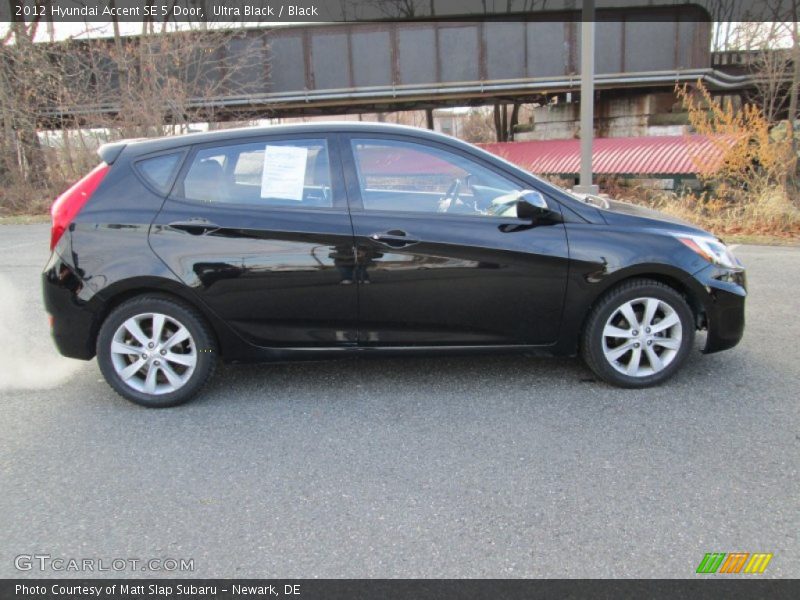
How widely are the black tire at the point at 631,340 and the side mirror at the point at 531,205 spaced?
2.26ft

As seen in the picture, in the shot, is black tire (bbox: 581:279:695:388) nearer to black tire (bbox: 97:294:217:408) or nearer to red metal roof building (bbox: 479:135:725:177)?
black tire (bbox: 97:294:217:408)

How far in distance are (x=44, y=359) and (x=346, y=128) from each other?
3.12 metres

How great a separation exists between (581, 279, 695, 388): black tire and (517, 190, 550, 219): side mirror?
27.1 inches

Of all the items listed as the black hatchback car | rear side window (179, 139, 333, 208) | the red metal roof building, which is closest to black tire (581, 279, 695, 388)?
the black hatchback car

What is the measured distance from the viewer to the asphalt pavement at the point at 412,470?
2.54 metres

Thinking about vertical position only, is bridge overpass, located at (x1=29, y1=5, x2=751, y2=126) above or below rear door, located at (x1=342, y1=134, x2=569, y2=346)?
above

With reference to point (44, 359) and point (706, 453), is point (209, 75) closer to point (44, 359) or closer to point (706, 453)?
point (44, 359)

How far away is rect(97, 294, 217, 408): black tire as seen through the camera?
3.86 m

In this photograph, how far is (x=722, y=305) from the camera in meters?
4.04

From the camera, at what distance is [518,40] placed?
20.9 meters

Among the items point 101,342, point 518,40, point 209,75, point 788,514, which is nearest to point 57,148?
point 209,75

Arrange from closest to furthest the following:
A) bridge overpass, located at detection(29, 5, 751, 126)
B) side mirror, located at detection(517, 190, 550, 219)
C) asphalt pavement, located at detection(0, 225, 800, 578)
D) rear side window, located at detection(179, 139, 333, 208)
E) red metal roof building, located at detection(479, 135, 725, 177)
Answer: asphalt pavement, located at detection(0, 225, 800, 578) < side mirror, located at detection(517, 190, 550, 219) < rear side window, located at detection(179, 139, 333, 208) < red metal roof building, located at detection(479, 135, 725, 177) < bridge overpass, located at detection(29, 5, 751, 126)

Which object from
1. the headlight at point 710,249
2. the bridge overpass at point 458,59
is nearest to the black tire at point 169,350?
the headlight at point 710,249

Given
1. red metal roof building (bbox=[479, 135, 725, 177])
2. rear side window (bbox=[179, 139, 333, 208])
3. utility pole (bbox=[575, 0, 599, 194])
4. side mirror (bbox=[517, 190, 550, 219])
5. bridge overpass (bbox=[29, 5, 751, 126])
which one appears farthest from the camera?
bridge overpass (bbox=[29, 5, 751, 126])
